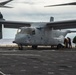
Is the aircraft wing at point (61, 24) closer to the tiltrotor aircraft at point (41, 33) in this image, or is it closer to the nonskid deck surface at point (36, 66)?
the tiltrotor aircraft at point (41, 33)

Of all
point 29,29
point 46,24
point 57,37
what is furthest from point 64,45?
point 29,29

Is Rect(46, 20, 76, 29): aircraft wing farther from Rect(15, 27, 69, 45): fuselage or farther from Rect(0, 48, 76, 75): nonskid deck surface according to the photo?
Rect(0, 48, 76, 75): nonskid deck surface

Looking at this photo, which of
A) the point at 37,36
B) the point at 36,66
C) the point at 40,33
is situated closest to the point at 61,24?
the point at 40,33

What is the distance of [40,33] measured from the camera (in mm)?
40125

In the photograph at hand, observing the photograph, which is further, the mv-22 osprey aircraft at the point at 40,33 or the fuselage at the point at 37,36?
the mv-22 osprey aircraft at the point at 40,33

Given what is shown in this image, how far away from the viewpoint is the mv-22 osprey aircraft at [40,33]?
3828cm

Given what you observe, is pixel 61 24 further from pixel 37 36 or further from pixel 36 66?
pixel 36 66

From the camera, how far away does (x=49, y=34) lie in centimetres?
4200

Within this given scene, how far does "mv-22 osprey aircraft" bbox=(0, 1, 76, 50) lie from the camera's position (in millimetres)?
38284

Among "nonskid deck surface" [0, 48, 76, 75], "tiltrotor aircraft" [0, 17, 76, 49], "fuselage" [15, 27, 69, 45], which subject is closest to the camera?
"nonskid deck surface" [0, 48, 76, 75]

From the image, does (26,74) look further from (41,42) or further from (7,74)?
(41,42)

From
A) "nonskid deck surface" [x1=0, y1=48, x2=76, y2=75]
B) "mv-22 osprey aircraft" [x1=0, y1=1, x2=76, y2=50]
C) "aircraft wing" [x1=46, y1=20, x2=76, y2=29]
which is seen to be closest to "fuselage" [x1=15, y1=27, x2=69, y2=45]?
"mv-22 osprey aircraft" [x1=0, y1=1, x2=76, y2=50]

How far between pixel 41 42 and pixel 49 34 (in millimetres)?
2122

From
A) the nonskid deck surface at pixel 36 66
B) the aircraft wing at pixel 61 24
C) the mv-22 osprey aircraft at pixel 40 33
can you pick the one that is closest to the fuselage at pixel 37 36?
the mv-22 osprey aircraft at pixel 40 33
